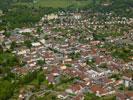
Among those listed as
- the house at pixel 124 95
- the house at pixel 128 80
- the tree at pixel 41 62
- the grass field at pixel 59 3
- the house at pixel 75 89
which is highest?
the house at pixel 124 95

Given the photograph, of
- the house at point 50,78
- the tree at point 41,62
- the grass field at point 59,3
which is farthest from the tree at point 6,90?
the grass field at point 59,3

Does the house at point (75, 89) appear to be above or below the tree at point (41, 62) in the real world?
above

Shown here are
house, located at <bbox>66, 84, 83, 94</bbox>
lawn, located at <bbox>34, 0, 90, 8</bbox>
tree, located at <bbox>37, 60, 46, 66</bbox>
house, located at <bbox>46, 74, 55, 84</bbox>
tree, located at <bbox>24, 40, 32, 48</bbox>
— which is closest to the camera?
house, located at <bbox>66, 84, 83, 94</bbox>

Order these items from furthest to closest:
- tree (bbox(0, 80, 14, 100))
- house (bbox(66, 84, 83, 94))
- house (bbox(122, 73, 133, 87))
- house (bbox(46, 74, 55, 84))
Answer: house (bbox(46, 74, 55, 84))
house (bbox(122, 73, 133, 87))
tree (bbox(0, 80, 14, 100))
house (bbox(66, 84, 83, 94))

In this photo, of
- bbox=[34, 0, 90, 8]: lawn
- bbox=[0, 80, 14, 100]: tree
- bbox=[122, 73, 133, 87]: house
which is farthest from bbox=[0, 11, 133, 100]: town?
bbox=[34, 0, 90, 8]: lawn

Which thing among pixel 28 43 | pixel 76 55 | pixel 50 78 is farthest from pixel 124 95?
pixel 28 43

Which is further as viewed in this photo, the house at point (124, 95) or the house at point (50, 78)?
the house at point (50, 78)

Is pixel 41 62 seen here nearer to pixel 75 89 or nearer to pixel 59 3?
pixel 75 89

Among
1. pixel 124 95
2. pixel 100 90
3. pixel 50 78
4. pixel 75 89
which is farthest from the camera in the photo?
pixel 50 78

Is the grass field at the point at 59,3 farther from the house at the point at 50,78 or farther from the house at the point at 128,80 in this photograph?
the house at the point at 128,80

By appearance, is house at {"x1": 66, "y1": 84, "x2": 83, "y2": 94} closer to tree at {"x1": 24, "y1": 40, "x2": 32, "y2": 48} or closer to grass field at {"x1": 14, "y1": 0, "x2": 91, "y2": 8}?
tree at {"x1": 24, "y1": 40, "x2": 32, "y2": 48}

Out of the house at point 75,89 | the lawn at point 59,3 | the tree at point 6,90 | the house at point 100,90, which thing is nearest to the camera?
the house at point 100,90

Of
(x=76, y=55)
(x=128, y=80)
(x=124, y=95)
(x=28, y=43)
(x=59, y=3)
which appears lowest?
(x=59, y=3)
